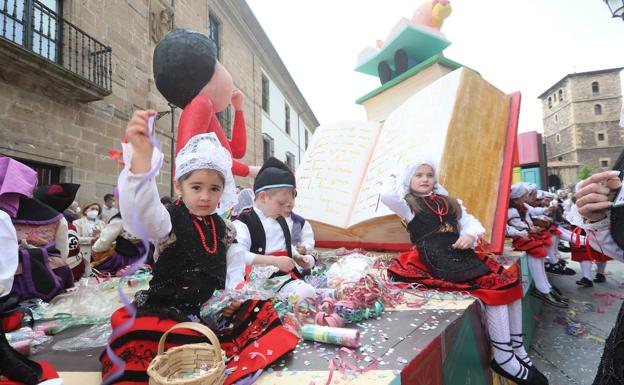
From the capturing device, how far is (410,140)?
298 cm

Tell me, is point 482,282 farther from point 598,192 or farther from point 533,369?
point 598,192

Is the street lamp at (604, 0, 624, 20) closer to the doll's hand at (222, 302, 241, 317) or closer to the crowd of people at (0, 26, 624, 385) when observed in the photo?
the crowd of people at (0, 26, 624, 385)

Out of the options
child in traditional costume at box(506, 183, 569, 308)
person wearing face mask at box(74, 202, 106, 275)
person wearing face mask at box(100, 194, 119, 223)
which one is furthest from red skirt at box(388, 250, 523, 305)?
person wearing face mask at box(100, 194, 119, 223)

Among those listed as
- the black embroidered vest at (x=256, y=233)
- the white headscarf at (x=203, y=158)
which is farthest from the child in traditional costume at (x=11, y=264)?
the black embroidered vest at (x=256, y=233)

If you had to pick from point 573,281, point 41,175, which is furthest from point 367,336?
point 41,175

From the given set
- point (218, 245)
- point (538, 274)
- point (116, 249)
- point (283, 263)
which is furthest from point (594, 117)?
point (218, 245)

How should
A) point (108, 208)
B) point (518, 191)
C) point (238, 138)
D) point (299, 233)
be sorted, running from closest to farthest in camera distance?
point (299, 233) → point (238, 138) → point (518, 191) → point (108, 208)

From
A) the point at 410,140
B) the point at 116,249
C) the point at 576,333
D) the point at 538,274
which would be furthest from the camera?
the point at 538,274

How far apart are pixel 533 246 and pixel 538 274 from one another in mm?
391

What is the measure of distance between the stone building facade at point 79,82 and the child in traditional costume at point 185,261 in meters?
5.01

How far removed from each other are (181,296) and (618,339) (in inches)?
56.8

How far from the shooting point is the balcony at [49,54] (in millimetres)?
4766

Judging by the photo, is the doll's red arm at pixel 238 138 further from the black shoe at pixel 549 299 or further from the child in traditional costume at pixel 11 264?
the black shoe at pixel 549 299

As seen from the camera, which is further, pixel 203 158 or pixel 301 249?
pixel 301 249
